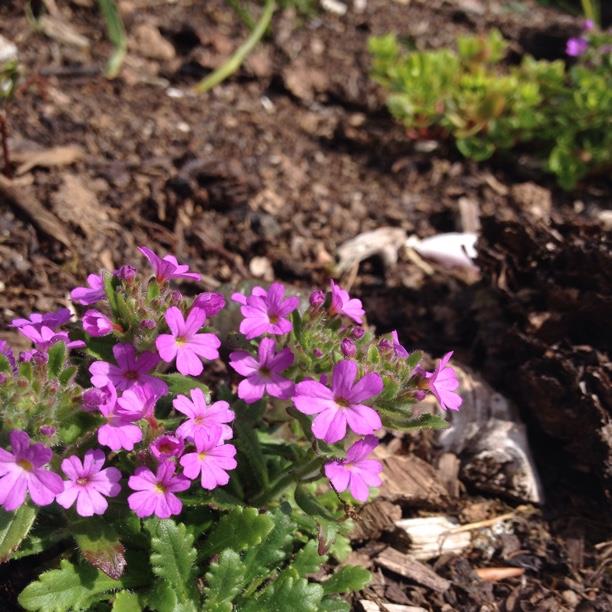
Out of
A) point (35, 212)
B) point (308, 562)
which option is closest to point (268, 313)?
point (308, 562)

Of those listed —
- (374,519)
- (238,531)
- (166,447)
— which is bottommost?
(374,519)

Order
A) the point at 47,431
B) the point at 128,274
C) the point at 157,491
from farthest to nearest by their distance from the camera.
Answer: the point at 128,274 < the point at 157,491 < the point at 47,431

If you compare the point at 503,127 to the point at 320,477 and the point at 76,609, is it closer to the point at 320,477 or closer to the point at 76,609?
the point at 320,477

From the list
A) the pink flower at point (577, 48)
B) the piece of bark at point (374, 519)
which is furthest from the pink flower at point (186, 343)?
the pink flower at point (577, 48)

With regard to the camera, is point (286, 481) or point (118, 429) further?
point (286, 481)

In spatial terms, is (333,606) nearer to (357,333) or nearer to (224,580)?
(224,580)

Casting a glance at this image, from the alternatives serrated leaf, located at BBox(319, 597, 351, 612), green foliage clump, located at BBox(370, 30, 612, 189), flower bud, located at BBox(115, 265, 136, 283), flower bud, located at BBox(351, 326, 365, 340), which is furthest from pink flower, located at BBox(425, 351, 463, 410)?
green foliage clump, located at BBox(370, 30, 612, 189)

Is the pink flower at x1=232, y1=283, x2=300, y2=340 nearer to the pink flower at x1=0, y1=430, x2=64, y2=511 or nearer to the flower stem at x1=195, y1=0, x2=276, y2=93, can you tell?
the pink flower at x1=0, y1=430, x2=64, y2=511
